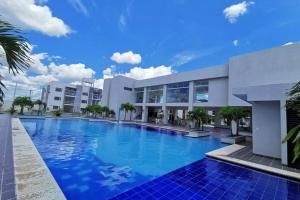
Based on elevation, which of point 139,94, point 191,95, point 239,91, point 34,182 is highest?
Result: point 139,94

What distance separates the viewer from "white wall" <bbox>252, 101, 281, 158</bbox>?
23.6 feet

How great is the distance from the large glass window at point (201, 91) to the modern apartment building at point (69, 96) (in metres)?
38.3

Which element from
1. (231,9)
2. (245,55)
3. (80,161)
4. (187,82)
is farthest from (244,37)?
(80,161)

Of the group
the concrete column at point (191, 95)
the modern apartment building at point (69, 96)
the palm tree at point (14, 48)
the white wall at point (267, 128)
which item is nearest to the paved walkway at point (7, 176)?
the palm tree at point (14, 48)

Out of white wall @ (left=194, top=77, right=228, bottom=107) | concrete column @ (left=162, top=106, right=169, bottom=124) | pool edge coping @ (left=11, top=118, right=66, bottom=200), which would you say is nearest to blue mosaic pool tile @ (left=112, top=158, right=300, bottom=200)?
pool edge coping @ (left=11, top=118, right=66, bottom=200)

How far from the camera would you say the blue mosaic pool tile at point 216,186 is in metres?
3.70

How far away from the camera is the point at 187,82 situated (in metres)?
22.9

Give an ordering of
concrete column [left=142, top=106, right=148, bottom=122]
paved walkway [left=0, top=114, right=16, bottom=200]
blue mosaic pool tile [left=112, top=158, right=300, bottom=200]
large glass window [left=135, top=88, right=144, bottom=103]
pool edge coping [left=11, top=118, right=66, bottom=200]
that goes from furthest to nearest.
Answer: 1. large glass window [left=135, top=88, right=144, bottom=103]
2. concrete column [left=142, top=106, right=148, bottom=122]
3. blue mosaic pool tile [left=112, top=158, right=300, bottom=200]
4. pool edge coping [left=11, top=118, right=66, bottom=200]
5. paved walkway [left=0, top=114, right=16, bottom=200]

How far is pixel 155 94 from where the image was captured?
91.7 ft

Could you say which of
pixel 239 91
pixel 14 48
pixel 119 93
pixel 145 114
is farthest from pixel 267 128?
pixel 119 93

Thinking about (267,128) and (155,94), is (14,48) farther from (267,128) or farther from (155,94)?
(155,94)

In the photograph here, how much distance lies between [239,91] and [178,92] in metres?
15.9

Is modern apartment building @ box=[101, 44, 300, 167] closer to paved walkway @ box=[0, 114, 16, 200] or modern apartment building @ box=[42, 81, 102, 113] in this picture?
paved walkway @ box=[0, 114, 16, 200]

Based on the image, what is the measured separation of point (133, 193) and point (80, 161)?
10.3ft
